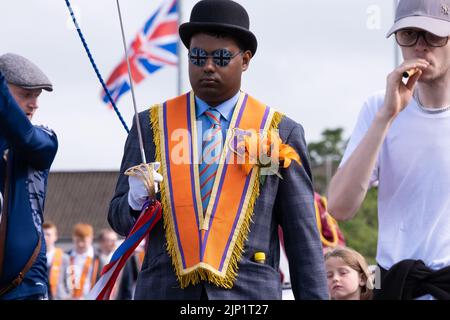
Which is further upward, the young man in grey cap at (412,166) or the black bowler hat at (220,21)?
the black bowler hat at (220,21)

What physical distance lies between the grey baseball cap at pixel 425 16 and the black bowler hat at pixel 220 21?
642 millimetres

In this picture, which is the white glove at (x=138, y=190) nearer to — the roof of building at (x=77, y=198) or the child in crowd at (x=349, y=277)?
the child in crowd at (x=349, y=277)

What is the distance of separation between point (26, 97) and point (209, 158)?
1.16 m

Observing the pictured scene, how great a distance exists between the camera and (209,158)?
5.82 metres

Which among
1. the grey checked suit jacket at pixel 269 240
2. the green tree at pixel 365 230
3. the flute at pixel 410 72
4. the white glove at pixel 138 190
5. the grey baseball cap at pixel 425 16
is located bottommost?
the green tree at pixel 365 230

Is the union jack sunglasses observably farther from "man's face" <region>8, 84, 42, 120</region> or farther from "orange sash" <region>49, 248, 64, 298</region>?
"orange sash" <region>49, 248, 64, 298</region>

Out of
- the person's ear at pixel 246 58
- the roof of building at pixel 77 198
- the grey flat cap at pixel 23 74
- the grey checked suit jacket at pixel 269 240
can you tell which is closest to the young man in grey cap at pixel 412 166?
the grey checked suit jacket at pixel 269 240

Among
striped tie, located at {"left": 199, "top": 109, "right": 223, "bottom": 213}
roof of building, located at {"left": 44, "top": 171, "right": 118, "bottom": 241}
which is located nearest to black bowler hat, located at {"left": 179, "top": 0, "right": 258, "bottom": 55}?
striped tie, located at {"left": 199, "top": 109, "right": 223, "bottom": 213}

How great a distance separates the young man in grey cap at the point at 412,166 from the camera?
18.2ft

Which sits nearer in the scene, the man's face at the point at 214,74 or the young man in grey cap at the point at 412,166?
the young man in grey cap at the point at 412,166

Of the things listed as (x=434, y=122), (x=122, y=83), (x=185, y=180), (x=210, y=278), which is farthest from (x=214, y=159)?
(x=122, y=83)
